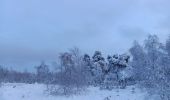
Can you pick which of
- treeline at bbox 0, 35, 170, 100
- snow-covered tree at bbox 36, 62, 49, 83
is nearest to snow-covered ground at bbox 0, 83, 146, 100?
treeline at bbox 0, 35, 170, 100

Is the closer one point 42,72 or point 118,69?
point 42,72

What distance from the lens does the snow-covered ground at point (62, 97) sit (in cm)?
4191

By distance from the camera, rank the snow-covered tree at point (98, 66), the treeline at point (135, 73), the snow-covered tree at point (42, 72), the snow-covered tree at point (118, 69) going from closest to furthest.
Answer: the treeline at point (135, 73) < the snow-covered tree at point (42, 72) < the snow-covered tree at point (118, 69) < the snow-covered tree at point (98, 66)

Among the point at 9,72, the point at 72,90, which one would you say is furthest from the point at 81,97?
the point at 9,72

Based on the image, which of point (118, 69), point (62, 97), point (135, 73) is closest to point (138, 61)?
point (135, 73)

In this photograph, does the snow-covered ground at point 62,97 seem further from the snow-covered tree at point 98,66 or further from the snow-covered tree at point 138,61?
the snow-covered tree at point 98,66

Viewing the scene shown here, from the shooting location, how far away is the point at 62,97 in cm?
4275

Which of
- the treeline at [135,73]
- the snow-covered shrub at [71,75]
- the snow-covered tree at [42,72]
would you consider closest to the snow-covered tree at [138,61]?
the treeline at [135,73]

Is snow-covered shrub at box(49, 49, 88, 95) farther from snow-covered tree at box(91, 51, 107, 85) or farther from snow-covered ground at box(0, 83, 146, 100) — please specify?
snow-covered tree at box(91, 51, 107, 85)

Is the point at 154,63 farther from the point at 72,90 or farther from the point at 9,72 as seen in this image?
the point at 9,72

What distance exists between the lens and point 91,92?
146 feet

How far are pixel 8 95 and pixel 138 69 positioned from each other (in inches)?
541

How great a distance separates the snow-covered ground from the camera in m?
41.9

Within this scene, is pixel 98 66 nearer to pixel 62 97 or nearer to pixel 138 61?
pixel 138 61
